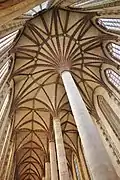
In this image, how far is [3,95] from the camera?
13367 mm

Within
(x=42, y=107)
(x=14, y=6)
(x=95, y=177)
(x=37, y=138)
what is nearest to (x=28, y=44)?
(x=42, y=107)

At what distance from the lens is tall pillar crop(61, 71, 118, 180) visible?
22.5 feet

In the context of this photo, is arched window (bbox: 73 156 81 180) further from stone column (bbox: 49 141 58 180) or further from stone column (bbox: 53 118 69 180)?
stone column (bbox: 53 118 69 180)

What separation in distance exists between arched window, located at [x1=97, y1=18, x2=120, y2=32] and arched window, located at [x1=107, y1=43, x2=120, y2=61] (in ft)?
4.26

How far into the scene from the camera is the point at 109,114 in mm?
15164

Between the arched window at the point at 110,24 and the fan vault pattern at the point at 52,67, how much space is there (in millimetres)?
577

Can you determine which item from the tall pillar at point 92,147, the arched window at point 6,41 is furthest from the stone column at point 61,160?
the arched window at point 6,41

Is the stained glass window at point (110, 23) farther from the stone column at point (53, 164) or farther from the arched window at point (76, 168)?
the arched window at point (76, 168)

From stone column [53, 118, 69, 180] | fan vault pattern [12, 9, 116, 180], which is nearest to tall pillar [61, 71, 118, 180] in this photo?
stone column [53, 118, 69, 180]

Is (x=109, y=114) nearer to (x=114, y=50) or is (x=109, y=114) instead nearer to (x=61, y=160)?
(x=114, y=50)

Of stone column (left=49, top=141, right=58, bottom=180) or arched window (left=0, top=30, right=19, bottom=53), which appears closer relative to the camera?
arched window (left=0, top=30, right=19, bottom=53)

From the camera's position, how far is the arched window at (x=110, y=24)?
42.8 feet

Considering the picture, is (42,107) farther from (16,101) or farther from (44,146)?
(44,146)

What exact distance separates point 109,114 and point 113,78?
238 centimetres
